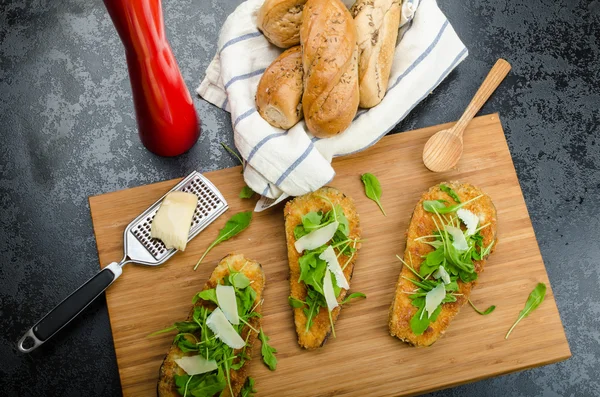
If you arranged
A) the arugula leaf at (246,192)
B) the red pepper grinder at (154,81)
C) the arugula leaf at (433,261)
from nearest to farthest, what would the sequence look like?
the red pepper grinder at (154,81), the arugula leaf at (433,261), the arugula leaf at (246,192)

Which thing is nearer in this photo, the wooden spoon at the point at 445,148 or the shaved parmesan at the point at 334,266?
the shaved parmesan at the point at 334,266

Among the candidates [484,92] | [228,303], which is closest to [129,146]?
[228,303]

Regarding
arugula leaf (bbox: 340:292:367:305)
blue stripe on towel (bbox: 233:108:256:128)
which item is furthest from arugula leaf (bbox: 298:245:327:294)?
blue stripe on towel (bbox: 233:108:256:128)

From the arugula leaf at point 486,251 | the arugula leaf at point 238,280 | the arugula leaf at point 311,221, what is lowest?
the arugula leaf at point 486,251

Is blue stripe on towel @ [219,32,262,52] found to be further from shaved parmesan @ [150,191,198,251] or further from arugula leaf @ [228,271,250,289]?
arugula leaf @ [228,271,250,289]

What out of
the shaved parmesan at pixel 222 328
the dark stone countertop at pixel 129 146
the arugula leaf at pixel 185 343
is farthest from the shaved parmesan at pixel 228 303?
the dark stone countertop at pixel 129 146

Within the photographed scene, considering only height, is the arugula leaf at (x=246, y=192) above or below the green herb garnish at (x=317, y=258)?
above

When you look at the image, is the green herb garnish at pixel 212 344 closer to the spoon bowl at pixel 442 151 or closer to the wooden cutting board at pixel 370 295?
the wooden cutting board at pixel 370 295
